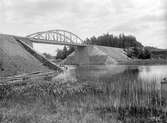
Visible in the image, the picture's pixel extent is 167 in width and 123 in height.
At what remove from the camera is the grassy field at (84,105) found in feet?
20.0

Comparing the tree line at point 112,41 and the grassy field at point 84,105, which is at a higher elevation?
the tree line at point 112,41

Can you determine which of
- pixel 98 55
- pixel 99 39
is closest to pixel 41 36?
pixel 98 55

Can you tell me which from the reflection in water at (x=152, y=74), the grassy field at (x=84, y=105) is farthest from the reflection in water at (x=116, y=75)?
the grassy field at (x=84, y=105)

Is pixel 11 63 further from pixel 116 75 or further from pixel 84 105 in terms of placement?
pixel 84 105

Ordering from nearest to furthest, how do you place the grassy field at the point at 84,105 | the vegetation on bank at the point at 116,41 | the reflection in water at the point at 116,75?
the grassy field at the point at 84,105 → the reflection in water at the point at 116,75 → the vegetation on bank at the point at 116,41

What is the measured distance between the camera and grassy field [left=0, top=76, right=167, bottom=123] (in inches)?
239

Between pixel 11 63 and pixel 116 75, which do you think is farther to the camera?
pixel 11 63

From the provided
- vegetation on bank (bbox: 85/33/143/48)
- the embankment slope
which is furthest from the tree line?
the embankment slope

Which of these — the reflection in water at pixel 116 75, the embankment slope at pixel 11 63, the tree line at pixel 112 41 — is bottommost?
the reflection in water at pixel 116 75

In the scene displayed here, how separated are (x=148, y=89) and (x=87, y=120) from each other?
4.66 meters

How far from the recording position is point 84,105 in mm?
7887

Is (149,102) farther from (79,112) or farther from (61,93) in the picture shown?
(61,93)

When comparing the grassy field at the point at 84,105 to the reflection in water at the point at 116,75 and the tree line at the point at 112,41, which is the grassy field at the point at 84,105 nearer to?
the reflection in water at the point at 116,75

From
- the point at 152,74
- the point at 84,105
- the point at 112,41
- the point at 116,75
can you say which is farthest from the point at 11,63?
the point at 112,41
